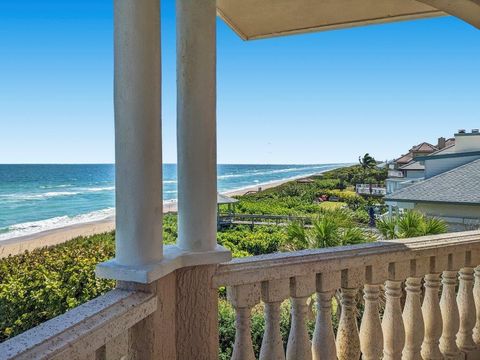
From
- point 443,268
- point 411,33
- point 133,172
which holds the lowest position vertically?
point 443,268

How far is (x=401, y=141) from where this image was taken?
3241 cm

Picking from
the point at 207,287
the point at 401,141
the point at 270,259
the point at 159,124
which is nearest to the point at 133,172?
the point at 159,124

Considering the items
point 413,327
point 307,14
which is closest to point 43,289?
point 307,14

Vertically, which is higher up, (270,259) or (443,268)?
(270,259)

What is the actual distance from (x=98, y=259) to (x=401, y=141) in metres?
30.7

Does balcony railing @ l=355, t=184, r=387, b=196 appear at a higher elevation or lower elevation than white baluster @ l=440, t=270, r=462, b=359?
lower

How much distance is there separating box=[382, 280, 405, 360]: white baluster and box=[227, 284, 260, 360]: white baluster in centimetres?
60

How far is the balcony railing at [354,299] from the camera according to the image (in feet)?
4.55

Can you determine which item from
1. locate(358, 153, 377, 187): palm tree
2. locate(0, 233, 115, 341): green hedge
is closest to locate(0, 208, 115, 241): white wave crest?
locate(0, 233, 115, 341): green hedge

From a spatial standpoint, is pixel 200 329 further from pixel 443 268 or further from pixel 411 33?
pixel 411 33

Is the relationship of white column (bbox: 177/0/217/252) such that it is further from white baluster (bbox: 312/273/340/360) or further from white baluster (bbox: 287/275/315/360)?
white baluster (bbox: 312/273/340/360)

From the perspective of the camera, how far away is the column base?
1142 millimetres

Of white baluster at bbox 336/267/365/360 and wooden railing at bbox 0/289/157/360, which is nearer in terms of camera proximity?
wooden railing at bbox 0/289/157/360

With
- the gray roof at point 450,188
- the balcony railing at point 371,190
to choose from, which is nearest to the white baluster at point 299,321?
the gray roof at point 450,188
